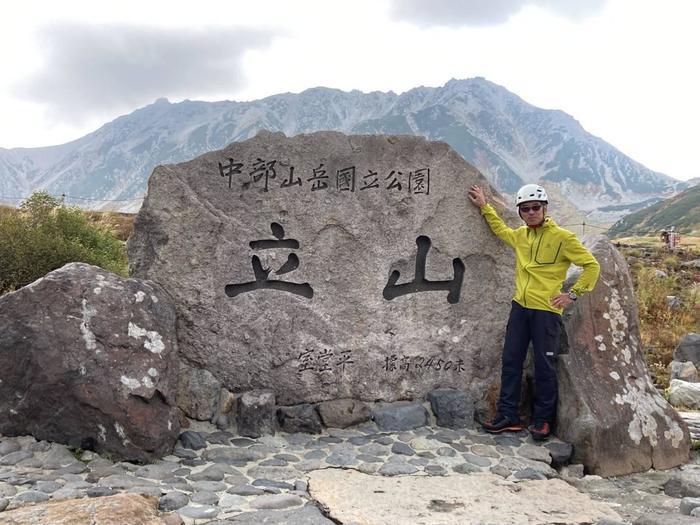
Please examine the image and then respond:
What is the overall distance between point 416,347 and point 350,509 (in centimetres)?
229

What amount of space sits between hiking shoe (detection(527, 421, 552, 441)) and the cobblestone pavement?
0.25 ft

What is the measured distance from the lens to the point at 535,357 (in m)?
5.53

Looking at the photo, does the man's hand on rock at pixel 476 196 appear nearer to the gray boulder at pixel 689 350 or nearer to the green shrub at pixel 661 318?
the green shrub at pixel 661 318

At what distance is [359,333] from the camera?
5.84 metres

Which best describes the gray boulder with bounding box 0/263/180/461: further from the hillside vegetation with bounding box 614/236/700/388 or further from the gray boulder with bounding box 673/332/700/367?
the gray boulder with bounding box 673/332/700/367

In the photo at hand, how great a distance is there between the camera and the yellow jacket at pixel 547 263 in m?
5.18

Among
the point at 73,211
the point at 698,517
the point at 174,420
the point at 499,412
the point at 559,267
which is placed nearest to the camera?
the point at 698,517

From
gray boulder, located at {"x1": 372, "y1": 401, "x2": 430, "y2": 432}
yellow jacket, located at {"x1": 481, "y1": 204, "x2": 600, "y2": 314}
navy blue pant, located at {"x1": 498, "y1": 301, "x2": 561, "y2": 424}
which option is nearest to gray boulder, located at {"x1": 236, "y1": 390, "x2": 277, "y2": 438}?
gray boulder, located at {"x1": 372, "y1": 401, "x2": 430, "y2": 432}

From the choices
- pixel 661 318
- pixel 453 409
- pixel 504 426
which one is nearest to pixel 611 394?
pixel 504 426

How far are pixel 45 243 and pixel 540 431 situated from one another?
28.0ft

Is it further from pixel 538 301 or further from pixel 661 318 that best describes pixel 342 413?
pixel 661 318

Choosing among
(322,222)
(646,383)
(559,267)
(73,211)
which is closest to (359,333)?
(322,222)

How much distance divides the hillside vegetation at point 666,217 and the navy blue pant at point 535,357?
237 ft

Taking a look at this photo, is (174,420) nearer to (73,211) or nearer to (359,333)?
(359,333)
